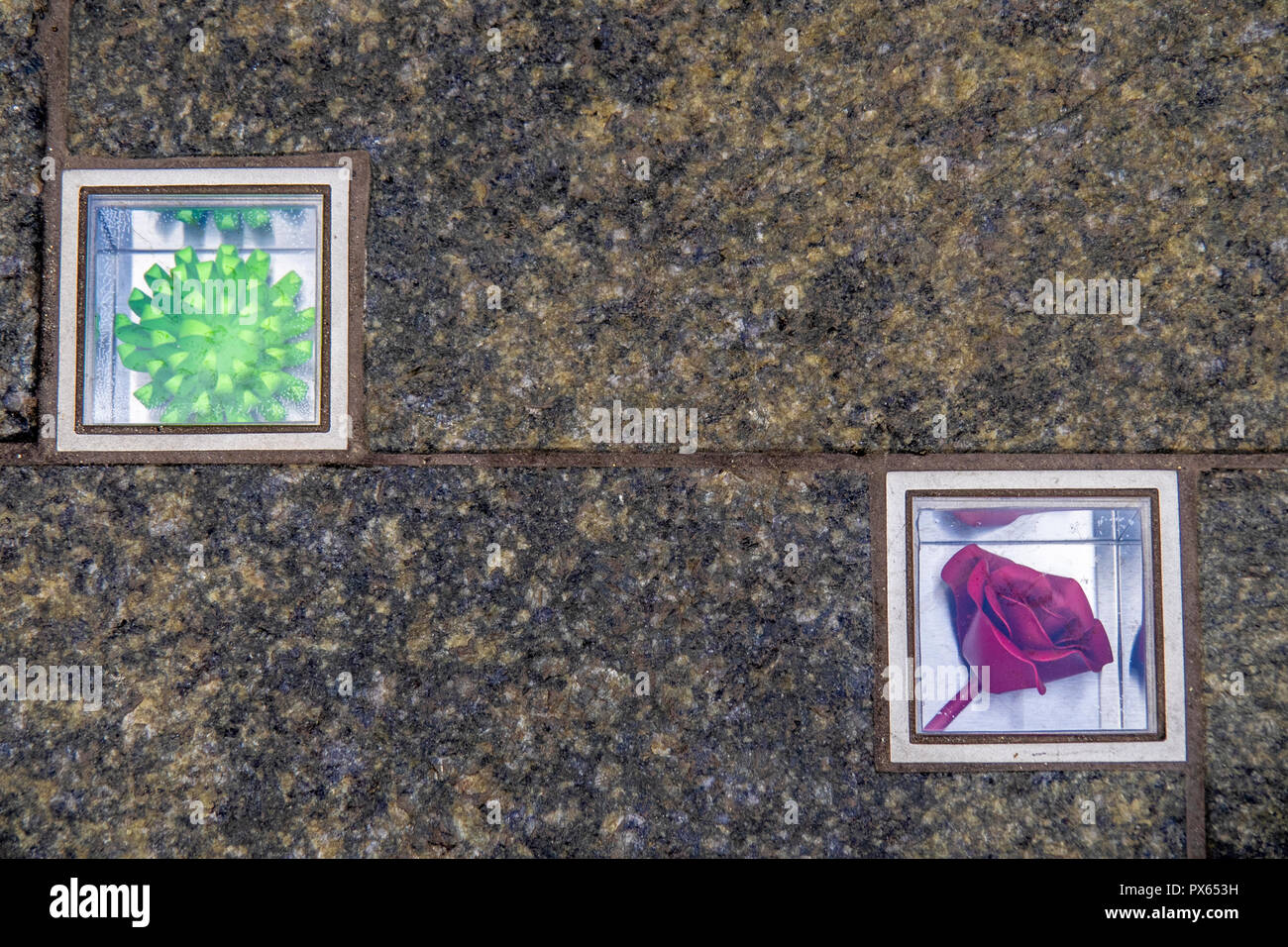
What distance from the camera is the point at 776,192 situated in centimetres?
197

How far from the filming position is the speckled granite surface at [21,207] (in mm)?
1961

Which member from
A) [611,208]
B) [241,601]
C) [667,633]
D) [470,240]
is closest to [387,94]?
[470,240]

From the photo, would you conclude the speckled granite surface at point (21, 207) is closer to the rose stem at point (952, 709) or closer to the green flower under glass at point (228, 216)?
the green flower under glass at point (228, 216)

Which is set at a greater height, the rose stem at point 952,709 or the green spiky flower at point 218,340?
the green spiky flower at point 218,340

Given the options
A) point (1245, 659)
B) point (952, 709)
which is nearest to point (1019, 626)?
point (952, 709)

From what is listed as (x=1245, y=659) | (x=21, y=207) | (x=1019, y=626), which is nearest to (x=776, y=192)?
(x=1019, y=626)

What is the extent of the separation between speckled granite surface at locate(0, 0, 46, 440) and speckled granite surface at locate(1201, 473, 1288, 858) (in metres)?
3.28

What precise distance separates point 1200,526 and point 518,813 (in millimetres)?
2035

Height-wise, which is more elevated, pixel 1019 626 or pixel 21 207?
pixel 21 207

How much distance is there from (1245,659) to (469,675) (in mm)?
2131

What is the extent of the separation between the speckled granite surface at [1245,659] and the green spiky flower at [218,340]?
2.59 metres

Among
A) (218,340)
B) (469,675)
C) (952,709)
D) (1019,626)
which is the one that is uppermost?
(218,340)

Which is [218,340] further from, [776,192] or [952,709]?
[952,709]

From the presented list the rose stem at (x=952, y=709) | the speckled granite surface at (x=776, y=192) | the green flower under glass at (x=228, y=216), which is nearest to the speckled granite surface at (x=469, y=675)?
the rose stem at (x=952, y=709)
